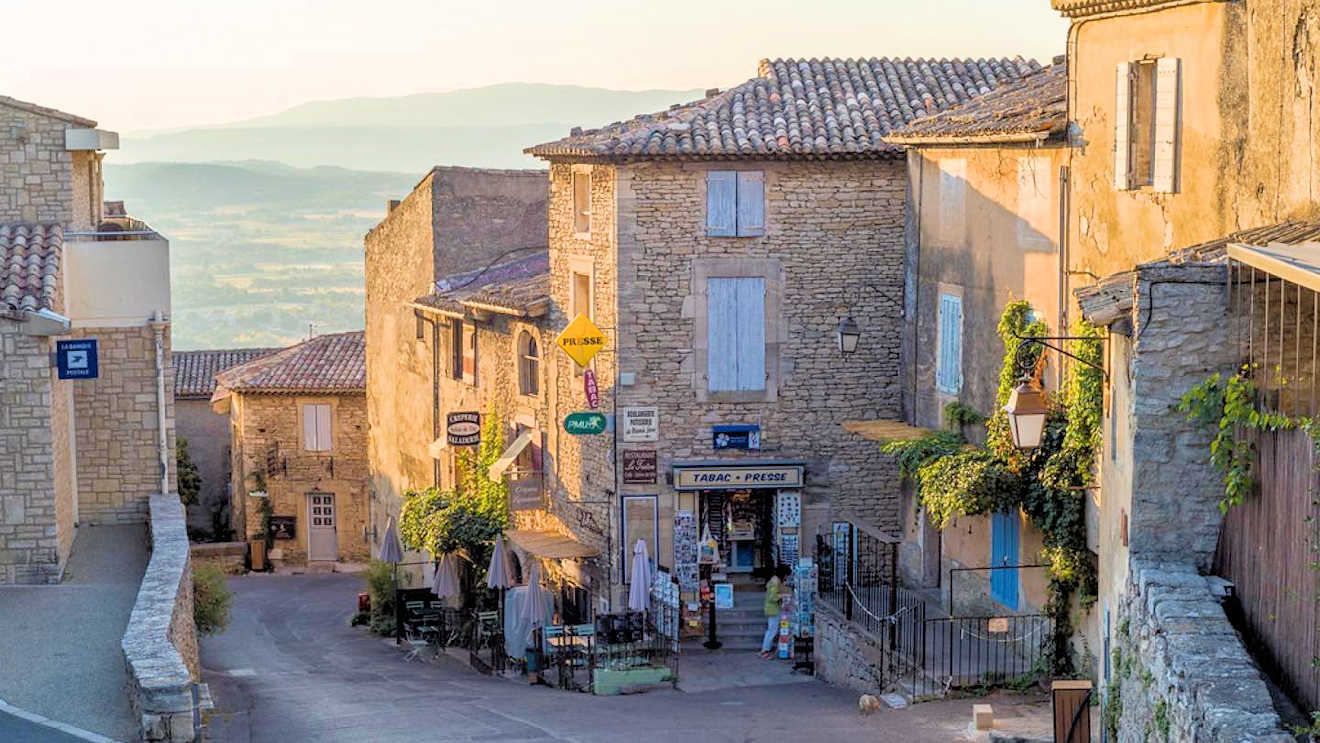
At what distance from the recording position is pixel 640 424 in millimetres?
26375

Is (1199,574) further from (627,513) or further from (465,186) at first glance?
(465,186)

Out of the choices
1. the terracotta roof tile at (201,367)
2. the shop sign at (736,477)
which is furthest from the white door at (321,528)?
the shop sign at (736,477)

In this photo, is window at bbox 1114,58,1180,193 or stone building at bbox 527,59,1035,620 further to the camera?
stone building at bbox 527,59,1035,620

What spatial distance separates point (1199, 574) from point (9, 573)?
1284 centimetres

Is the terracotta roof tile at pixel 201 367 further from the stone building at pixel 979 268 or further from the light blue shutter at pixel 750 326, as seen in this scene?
the stone building at pixel 979 268

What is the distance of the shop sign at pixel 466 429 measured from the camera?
31.3 meters

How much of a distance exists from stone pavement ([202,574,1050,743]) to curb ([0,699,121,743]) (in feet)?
16.4

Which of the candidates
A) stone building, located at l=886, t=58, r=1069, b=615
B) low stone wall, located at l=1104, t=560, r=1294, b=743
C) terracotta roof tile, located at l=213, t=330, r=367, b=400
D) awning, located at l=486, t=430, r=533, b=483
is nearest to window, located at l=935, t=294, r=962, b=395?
stone building, located at l=886, t=58, r=1069, b=615

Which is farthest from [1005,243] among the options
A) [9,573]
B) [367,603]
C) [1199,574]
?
[367,603]

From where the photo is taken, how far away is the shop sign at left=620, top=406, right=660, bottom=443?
26.3m

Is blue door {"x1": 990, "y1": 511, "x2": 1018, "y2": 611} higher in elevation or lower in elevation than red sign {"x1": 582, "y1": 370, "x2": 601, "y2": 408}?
lower

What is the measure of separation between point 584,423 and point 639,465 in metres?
1.02

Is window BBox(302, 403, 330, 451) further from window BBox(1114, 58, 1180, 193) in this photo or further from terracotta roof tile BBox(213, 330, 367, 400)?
window BBox(1114, 58, 1180, 193)

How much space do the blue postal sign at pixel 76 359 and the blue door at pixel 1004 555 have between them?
34.0 feet
